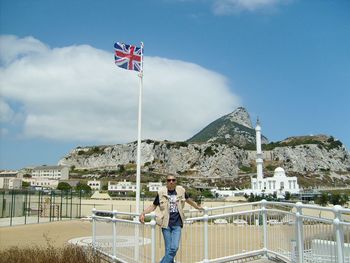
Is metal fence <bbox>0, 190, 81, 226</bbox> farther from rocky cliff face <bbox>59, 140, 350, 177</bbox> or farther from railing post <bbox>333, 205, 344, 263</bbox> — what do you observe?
rocky cliff face <bbox>59, 140, 350, 177</bbox>

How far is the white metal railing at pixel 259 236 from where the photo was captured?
6.14 metres

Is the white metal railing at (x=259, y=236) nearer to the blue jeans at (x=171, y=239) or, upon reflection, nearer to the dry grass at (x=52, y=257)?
the blue jeans at (x=171, y=239)

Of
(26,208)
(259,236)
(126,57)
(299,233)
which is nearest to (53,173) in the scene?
(26,208)

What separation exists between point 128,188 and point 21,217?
312ft

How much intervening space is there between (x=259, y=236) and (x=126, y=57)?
775cm

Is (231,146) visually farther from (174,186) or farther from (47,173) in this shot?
(174,186)

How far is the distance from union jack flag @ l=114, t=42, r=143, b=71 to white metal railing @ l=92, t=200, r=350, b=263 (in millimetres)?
5410

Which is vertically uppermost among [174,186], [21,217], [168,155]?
[168,155]

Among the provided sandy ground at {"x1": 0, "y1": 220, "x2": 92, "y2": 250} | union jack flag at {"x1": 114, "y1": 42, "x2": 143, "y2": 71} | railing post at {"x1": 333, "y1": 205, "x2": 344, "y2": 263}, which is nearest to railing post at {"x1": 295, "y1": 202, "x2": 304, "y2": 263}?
railing post at {"x1": 333, "y1": 205, "x2": 344, "y2": 263}

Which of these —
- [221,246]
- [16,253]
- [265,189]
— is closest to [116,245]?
[16,253]

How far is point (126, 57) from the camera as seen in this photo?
47.1 feet

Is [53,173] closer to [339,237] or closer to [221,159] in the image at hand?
[221,159]

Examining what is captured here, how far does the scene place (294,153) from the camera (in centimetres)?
19150

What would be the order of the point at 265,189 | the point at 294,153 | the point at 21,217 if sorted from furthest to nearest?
the point at 294,153 → the point at 265,189 → the point at 21,217
